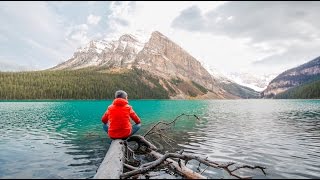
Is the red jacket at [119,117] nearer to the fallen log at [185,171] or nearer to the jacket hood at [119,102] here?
the jacket hood at [119,102]

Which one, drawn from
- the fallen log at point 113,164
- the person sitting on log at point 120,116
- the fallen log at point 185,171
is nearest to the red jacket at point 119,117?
the person sitting on log at point 120,116

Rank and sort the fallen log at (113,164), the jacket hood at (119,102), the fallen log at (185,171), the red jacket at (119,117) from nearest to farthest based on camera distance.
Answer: the fallen log at (113,164) → the fallen log at (185,171) → the jacket hood at (119,102) → the red jacket at (119,117)

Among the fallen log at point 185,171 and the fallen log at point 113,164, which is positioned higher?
the fallen log at point 113,164

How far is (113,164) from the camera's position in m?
13.9

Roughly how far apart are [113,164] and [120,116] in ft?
13.0

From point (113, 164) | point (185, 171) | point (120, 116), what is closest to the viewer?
point (113, 164)

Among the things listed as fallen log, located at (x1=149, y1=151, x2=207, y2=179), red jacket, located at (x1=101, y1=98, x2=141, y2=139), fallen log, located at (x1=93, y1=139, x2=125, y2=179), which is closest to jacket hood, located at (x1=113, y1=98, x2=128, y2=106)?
red jacket, located at (x1=101, y1=98, x2=141, y2=139)

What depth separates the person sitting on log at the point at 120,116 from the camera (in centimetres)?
1730

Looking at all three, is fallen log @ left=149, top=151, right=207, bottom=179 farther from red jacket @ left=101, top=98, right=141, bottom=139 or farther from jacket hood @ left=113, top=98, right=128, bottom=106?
jacket hood @ left=113, top=98, right=128, bottom=106

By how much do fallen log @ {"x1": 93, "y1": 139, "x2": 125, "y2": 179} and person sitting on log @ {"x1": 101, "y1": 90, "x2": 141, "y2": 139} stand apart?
514 millimetres

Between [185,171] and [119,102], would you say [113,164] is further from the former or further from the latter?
[119,102]

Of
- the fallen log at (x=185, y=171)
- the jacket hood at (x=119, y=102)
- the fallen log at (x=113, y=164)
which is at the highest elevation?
the jacket hood at (x=119, y=102)

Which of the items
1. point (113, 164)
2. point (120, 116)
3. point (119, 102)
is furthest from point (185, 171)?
point (119, 102)

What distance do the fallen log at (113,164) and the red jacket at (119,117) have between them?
500mm
